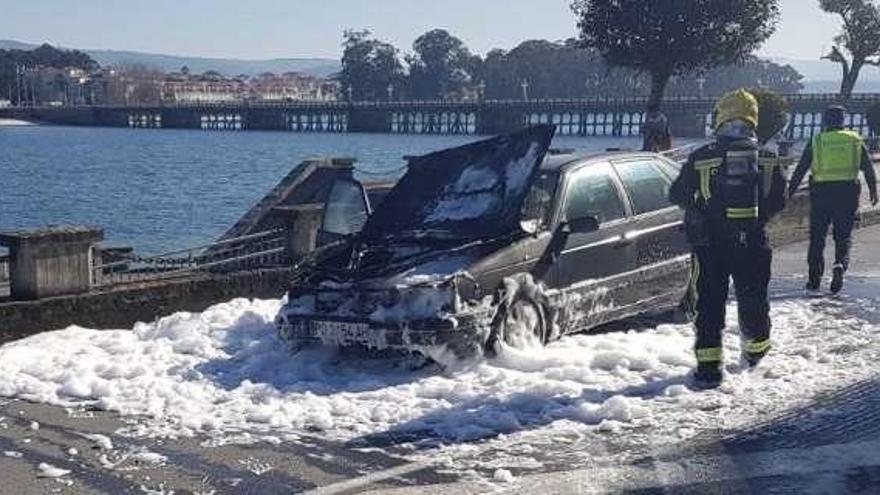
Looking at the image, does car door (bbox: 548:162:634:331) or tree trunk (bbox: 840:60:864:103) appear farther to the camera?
tree trunk (bbox: 840:60:864:103)

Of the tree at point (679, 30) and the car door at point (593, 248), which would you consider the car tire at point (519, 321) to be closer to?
the car door at point (593, 248)

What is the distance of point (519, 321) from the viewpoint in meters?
8.11

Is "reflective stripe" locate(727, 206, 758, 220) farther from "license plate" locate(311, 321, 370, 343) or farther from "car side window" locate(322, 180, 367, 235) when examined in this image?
"car side window" locate(322, 180, 367, 235)

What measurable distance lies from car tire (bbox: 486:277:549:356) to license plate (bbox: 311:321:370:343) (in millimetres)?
874

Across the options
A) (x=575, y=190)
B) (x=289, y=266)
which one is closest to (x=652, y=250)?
(x=575, y=190)

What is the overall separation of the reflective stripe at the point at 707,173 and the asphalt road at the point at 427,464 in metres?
1.56

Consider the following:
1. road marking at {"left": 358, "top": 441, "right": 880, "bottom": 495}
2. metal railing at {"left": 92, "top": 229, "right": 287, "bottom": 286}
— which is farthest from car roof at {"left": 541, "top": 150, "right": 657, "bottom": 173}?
metal railing at {"left": 92, "top": 229, "right": 287, "bottom": 286}

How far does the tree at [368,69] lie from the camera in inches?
6786

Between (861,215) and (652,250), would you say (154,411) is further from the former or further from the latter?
(861,215)

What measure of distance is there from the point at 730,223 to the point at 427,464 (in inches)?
111

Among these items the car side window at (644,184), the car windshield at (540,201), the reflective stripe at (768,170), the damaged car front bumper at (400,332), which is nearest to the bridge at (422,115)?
the car side window at (644,184)

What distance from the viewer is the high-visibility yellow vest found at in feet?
35.8

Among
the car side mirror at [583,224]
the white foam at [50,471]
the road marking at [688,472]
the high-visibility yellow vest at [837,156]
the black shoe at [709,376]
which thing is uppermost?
the high-visibility yellow vest at [837,156]

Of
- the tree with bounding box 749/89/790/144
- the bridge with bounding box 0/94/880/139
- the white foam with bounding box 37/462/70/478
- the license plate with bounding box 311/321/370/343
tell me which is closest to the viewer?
the white foam with bounding box 37/462/70/478
